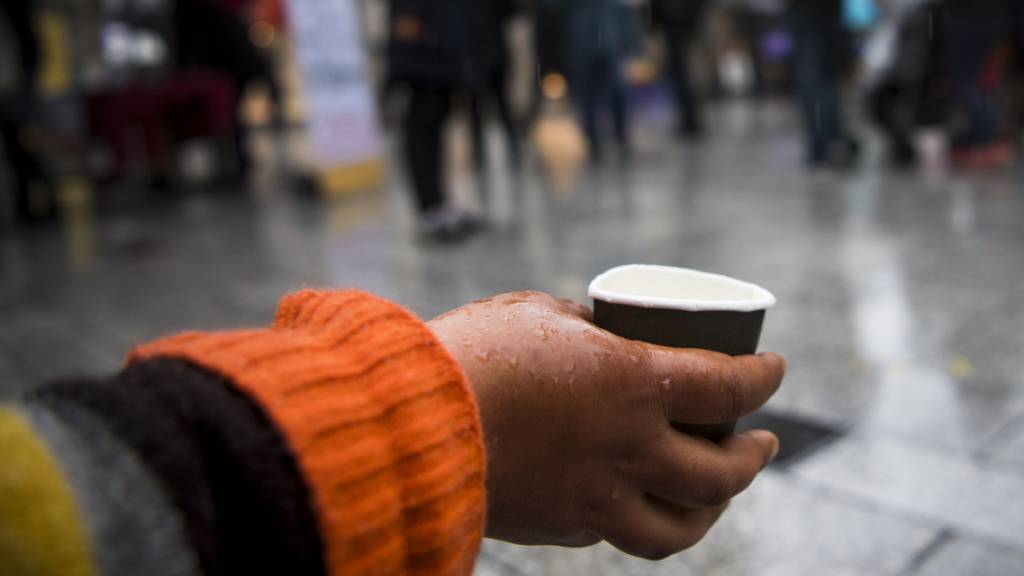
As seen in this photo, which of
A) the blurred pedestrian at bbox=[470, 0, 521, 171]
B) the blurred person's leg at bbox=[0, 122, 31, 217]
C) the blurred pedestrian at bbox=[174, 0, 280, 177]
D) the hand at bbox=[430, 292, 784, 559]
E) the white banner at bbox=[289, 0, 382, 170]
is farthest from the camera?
the blurred pedestrian at bbox=[174, 0, 280, 177]

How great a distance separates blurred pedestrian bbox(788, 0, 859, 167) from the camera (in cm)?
579

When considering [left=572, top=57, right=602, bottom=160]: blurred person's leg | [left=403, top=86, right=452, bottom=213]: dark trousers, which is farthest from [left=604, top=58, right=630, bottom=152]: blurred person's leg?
[left=403, top=86, right=452, bottom=213]: dark trousers

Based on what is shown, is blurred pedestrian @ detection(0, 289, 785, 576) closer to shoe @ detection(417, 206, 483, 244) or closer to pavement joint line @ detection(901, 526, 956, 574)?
pavement joint line @ detection(901, 526, 956, 574)

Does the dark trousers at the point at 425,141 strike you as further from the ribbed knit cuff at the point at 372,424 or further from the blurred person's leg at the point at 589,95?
the ribbed knit cuff at the point at 372,424

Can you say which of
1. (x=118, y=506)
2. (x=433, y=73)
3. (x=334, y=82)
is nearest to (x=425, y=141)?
(x=433, y=73)

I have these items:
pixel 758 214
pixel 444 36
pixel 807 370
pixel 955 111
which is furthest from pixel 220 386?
pixel 955 111

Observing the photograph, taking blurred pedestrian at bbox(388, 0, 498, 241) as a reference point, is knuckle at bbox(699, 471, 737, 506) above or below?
below

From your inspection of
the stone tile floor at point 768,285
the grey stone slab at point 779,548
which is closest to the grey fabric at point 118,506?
the stone tile floor at point 768,285

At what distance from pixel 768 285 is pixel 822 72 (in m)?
3.36

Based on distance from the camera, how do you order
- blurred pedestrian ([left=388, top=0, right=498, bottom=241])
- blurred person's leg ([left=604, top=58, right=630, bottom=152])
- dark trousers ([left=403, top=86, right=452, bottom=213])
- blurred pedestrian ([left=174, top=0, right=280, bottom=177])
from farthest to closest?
blurred person's leg ([left=604, top=58, right=630, bottom=152]), blurred pedestrian ([left=174, top=0, right=280, bottom=177]), dark trousers ([left=403, top=86, right=452, bottom=213]), blurred pedestrian ([left=388, top=0, right=498, bottom=241])

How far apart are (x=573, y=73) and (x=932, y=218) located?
4.06 meters

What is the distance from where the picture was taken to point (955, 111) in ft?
18.8

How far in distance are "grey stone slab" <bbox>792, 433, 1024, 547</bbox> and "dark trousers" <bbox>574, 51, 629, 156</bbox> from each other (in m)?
5.50

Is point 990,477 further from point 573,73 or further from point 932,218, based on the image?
point 573,73
